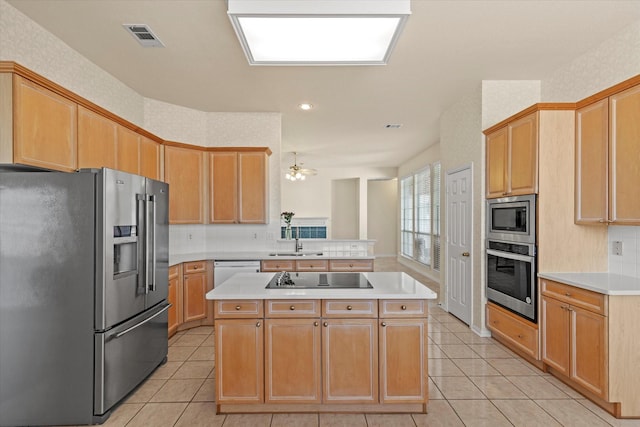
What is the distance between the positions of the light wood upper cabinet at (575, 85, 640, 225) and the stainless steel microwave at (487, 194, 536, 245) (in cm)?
38

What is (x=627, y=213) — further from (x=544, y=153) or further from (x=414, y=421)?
(x=414, y=421)

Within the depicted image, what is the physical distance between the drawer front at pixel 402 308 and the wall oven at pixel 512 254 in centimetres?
146

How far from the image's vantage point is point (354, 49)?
256cm

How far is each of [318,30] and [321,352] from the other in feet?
7.04

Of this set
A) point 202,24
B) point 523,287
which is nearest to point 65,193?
point 202,24

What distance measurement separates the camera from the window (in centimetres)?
791

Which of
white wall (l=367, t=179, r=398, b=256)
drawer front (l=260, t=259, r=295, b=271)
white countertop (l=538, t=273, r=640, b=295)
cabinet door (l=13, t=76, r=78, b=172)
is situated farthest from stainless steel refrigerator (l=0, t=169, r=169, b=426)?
white wall (l=367, t=179, r=398, b=256)

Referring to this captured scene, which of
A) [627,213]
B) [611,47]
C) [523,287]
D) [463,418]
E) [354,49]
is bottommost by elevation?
[463,418]

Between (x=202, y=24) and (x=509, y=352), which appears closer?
(x=202, y=24)

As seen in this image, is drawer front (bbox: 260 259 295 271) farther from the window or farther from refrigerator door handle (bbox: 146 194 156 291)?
the window

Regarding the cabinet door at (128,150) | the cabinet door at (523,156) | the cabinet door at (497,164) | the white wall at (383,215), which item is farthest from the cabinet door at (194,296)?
the white wall at (383,215)

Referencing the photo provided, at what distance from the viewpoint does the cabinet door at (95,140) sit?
9.62ft

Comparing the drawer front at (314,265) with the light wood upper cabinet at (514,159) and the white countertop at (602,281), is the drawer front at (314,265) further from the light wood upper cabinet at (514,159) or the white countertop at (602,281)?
the white countertop at (602,281)

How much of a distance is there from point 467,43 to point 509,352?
3.04 meters
